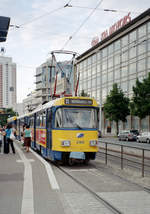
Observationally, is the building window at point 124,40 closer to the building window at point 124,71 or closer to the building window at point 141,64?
the building window at point 124,71

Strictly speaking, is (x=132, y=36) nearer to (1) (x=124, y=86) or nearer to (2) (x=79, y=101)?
(1) (x=124, y=86)

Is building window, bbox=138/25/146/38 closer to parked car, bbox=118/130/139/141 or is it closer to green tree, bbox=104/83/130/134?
green tree, bbox=104/83/130/134

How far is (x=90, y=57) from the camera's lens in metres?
76.1

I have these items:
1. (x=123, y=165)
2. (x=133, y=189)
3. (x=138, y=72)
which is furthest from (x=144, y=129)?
(x=133, y=189)

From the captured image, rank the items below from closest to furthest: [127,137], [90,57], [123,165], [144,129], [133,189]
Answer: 1. [133,189]
2. [123,165]
3. [127,137]
4. [144,129]
5. [90,57]

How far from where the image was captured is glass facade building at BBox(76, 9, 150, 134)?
53750 mm

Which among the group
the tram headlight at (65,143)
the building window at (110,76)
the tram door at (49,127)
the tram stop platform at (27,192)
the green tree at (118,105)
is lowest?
the tram stop platform at (27,192)

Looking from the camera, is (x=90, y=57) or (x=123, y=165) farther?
(x=90, y=57)

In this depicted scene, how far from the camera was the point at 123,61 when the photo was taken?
6106 cm

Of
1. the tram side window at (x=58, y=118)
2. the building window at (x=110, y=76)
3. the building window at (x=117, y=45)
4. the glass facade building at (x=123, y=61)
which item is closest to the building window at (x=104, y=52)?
the glass facade building at (x=123, y=61)

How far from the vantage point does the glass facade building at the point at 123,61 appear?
176ft

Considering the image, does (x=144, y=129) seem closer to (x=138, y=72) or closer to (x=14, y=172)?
(x=138, y=72)

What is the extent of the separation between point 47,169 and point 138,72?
4603cm

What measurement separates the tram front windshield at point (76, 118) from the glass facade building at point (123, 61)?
108 feet
